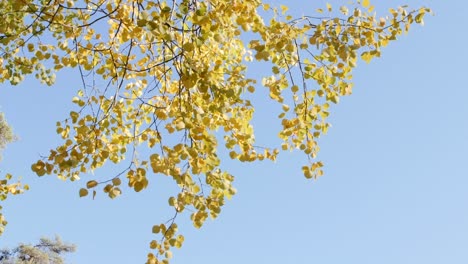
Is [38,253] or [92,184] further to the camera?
[38,253]

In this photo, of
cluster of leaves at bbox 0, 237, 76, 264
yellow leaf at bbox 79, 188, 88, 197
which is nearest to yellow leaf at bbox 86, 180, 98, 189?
yellow leaf at bbox 79, 188, 88, 197

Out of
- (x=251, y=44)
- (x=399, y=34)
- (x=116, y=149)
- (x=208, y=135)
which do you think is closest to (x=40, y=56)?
(x=116, y=149)

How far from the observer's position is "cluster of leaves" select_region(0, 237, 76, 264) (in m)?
19.1

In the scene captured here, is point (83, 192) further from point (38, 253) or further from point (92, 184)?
point (38, 253)

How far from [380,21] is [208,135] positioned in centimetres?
146

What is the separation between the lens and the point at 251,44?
3318 millimetres

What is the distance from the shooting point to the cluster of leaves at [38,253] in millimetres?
19125

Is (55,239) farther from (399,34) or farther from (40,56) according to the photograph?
(399,34)

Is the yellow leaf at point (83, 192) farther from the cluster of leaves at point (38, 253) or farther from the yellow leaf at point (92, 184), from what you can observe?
the cluster of leaves at point (38, 253)

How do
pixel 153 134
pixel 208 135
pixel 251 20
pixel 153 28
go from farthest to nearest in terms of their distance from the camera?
pixel 153 134, pixel 251 20, pixel 208 135, pixel 153 28

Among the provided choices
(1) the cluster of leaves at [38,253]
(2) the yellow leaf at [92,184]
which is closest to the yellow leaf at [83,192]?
(2) the yellow leaf at [92,184]

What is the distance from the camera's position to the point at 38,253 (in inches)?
761

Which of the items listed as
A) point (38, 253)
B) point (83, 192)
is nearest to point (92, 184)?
point (83, 192)

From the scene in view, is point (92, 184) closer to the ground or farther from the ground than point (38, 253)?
closer to the ground
